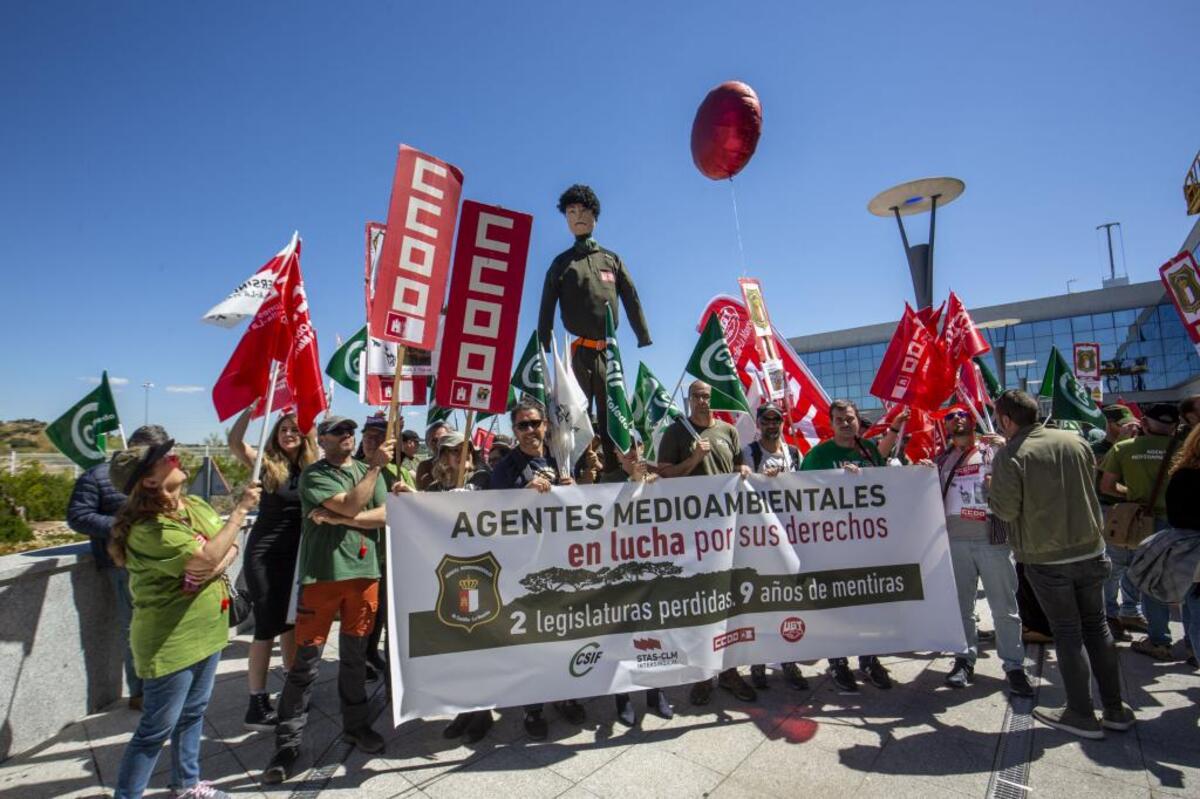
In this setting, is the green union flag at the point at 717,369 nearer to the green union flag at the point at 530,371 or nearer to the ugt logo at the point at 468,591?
the ugt logo at the point at 468,591

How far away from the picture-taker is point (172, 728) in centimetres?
289

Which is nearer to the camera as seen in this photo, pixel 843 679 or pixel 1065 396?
pixel 843 679

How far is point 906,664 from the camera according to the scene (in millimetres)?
4820

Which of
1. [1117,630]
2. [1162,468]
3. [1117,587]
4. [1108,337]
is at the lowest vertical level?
[1117,630]

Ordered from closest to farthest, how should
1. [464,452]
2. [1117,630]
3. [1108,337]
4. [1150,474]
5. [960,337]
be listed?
[464,452], [1150,474], [1117,630], [960,337], [1108,337]

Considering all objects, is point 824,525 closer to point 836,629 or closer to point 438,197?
point 836,629

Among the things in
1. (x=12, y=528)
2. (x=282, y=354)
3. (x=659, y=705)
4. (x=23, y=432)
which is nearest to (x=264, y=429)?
(x=282, y=354)

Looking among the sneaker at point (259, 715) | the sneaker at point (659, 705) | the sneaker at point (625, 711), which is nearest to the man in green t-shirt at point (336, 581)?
the sneaker at point (259, 715)

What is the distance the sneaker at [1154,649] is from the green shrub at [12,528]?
1466 cm

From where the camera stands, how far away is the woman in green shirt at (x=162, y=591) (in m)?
2.80

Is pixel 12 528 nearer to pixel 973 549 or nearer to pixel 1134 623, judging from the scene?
pixel 973 549

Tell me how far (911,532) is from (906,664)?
1241 mm

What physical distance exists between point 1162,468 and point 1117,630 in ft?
5.64

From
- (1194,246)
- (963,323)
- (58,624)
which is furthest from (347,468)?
(1194,246)
